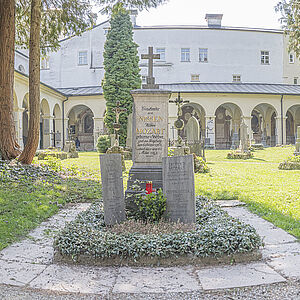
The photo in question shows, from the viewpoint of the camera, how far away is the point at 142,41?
3700cm

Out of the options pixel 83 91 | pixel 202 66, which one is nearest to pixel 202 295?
pixel 83 91

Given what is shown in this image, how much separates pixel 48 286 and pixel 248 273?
195 cm

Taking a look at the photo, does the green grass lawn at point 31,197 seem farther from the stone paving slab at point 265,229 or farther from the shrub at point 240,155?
the shrub at point 240,155

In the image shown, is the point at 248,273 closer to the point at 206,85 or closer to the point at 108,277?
the point at 108,277

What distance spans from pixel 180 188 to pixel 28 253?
7.04 feet

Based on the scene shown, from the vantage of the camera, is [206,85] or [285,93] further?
[206,85]

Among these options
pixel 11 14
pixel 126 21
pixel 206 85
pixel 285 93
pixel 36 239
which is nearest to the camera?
pixel 36 239

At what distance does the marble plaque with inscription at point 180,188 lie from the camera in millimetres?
4934

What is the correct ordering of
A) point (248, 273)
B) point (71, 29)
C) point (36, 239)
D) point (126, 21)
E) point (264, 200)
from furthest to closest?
point (126, 21)
point (71, 29)
point (264, 200)
point (36, 239)
point (248, 273)

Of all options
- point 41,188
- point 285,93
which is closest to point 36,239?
point 41,188

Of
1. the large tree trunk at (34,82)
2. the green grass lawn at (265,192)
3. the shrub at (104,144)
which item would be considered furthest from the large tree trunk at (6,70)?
the shrub at (104,144)

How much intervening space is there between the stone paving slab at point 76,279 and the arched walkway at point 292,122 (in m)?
36.2

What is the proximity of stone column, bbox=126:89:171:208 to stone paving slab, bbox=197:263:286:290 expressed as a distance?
252 cm

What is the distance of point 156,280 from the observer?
3.45 meters
